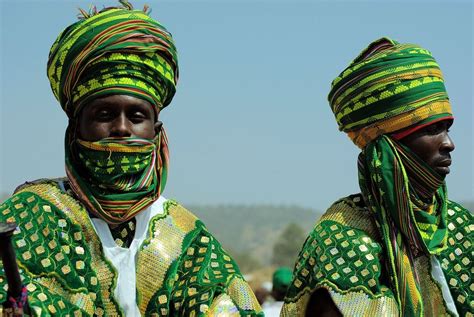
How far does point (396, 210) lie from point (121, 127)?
2.03 meters

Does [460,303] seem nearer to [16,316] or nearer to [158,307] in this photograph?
[158,307]

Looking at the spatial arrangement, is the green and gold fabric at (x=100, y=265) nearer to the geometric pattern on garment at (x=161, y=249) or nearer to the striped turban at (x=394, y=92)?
the geometric pattern on garment at (x=161, y=249)

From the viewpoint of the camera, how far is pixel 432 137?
733 centimetres

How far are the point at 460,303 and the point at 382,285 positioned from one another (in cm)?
63

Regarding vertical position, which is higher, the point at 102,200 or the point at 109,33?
the point at 109,33

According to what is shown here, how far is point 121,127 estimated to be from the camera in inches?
255

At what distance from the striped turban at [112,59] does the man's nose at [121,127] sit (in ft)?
0.52

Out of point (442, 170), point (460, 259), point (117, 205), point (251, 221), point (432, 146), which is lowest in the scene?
point (251, 221)

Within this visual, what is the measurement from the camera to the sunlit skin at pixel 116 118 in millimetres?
6488

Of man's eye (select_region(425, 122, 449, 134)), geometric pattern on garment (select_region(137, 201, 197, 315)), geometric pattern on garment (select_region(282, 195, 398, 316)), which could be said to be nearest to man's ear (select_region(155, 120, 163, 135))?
geometric pattern on garment (select_region(137, 201, 197, 315))

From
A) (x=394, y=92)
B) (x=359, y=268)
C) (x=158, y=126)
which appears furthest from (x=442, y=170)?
(x=158, y=126)

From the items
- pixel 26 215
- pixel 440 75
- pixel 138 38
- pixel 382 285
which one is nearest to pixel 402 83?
pixel 440 75

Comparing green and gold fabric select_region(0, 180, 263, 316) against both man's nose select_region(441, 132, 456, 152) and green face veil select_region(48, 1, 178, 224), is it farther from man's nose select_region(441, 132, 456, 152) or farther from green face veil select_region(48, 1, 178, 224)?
man's nose select_region(441, 132, 456, 152)

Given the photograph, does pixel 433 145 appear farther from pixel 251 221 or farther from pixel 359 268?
pixel 251 221
